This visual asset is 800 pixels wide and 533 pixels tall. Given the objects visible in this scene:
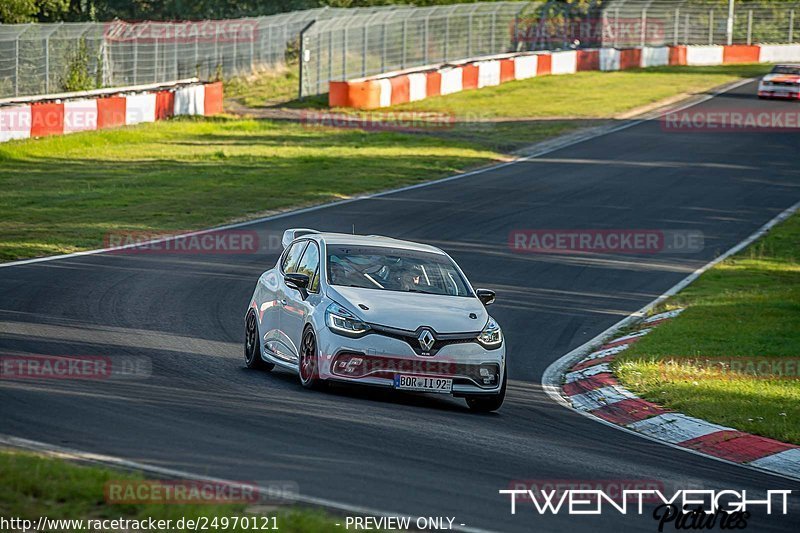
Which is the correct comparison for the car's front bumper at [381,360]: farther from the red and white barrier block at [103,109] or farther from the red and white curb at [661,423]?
the red and white barrier block at [103,109]

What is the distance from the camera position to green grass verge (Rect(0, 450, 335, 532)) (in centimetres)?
639

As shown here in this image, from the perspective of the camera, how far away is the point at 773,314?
53.8ft

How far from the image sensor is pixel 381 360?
11.0m

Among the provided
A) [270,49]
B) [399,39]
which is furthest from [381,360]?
[399,39]

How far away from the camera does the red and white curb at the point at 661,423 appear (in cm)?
1010

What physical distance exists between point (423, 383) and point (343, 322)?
89 centimetres

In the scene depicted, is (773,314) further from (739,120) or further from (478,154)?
(739,120)

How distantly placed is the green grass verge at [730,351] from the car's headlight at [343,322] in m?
3.00

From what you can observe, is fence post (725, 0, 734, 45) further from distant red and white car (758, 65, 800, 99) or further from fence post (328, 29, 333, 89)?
fence post (328, 29, 333, 89)

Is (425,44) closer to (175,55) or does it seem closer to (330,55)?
(330,55)

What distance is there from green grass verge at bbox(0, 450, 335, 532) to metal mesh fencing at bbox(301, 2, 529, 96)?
40.1 m

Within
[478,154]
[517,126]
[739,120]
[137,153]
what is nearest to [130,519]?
[137,153]

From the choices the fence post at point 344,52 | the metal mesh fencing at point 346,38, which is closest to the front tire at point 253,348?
the metal mesh fencing at point 346,38

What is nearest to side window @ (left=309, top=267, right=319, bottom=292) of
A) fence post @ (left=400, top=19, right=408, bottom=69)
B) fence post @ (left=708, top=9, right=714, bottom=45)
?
fence post @ (left=400, top=19, right=408, bottom=69)
